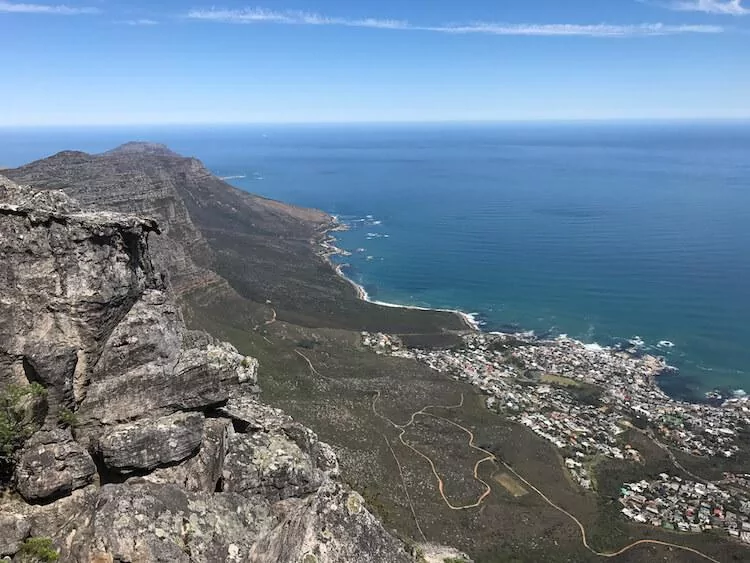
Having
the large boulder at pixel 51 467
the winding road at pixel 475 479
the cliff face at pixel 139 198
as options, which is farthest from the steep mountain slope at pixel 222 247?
the large boulder at pixel 51 467

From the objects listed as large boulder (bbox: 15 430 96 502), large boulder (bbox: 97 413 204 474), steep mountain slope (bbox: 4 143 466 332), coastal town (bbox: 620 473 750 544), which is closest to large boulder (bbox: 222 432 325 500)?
large boulder (bbox: 97 413 204 474)

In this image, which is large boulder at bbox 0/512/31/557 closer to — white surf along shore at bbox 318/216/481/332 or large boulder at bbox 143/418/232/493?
large boulder at bbox 143/418/232/493

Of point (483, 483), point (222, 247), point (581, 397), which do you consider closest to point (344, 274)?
point (222, 247)

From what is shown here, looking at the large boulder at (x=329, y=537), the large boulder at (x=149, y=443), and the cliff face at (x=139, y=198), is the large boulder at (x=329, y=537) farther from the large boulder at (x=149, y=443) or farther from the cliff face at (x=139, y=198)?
the cliff face at (x=139, y=198)

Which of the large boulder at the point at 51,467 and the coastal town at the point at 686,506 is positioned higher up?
the large boulder at the point at 51,467

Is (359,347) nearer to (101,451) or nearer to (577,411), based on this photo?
(577,411)

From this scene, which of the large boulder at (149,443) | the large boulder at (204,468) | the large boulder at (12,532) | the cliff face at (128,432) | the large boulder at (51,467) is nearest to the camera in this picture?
the large boulder at (12,532)

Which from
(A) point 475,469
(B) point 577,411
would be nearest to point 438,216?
(B) point 577,411
